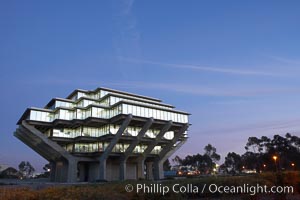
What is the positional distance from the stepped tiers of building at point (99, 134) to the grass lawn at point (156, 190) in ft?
130

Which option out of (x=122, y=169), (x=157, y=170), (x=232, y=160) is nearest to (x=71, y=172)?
(x=122, y=169)

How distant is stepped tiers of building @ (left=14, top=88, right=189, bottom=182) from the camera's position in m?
57.8

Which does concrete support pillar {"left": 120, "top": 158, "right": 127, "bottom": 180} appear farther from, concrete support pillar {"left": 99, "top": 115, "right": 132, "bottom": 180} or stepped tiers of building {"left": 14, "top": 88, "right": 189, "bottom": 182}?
concrete support pillar {"left": 99, "top": 115, "right": 132, "bottom": 180}

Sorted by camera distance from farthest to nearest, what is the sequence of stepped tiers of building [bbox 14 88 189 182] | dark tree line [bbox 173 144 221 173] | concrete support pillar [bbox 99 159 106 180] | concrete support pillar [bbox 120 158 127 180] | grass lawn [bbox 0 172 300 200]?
dark tree line [bbox 173 144 221 173], concrete support pillar [bbox 120 158 127 180], stepped tiers of building [bbox 14 88 189 182], concrete support pillar [bbox 99 159 106 180], grass lawn [bbox 0 172 300 200]

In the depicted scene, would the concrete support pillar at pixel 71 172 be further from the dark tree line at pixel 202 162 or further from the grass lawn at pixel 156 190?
the dark tree line at pixel 202 162

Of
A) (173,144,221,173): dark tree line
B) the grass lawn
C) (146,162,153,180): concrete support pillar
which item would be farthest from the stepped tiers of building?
(173,144,221,173): dark tree line

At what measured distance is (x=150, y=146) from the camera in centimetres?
6334

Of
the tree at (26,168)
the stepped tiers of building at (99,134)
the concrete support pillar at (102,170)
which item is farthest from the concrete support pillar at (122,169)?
the tree at (26,168)

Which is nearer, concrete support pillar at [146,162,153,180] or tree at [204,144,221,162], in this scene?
concrete support pillar at [146,162,153,180]

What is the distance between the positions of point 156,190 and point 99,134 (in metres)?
50.8

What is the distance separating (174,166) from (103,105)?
111 meters

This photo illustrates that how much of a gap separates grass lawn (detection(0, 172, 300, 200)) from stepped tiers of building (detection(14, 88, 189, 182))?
39.8 metres

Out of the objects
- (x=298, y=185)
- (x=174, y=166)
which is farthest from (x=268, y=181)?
(x=174, y=166)

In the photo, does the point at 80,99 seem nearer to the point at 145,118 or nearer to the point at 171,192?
the point at 145,118
